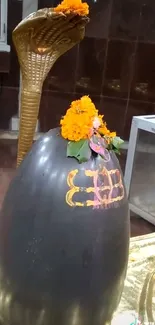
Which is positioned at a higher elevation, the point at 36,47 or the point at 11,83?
the point at 36,47

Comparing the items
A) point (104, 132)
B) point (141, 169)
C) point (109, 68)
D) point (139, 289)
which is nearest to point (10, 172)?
point (141, 169)

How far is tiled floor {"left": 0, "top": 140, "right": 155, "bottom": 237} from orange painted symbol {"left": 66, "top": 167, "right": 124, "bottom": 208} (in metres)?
0.86

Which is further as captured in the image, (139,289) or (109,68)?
(109,68)

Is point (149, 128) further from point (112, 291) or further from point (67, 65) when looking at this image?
point (67, 65)

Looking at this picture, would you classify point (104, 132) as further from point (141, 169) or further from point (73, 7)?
point (141, 169)

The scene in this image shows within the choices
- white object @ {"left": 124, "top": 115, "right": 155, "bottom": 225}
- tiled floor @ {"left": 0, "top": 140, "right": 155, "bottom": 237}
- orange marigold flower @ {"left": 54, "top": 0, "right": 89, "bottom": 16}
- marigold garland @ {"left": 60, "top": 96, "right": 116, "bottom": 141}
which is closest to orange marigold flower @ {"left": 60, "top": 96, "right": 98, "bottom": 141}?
marigold garland @ {"left": 60, "top": 96, "right": 116, "bottom": 141}

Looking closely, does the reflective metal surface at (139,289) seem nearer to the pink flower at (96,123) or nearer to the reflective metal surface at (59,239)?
the reflective metal surface at (59,239)

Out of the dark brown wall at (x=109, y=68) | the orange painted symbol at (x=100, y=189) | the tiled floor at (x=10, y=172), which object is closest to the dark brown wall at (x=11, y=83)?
A: the dark brown wall at (x=109, y=68)

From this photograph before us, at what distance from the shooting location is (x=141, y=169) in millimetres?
1694

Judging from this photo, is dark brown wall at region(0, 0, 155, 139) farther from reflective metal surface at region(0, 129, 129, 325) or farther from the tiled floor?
reflective metal surface at region(0, 129, 129, 325)

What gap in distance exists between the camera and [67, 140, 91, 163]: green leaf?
21.0 inches

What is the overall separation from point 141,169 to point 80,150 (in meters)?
1.19

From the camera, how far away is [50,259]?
0.52m

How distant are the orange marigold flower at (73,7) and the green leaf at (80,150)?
0.55 feet
